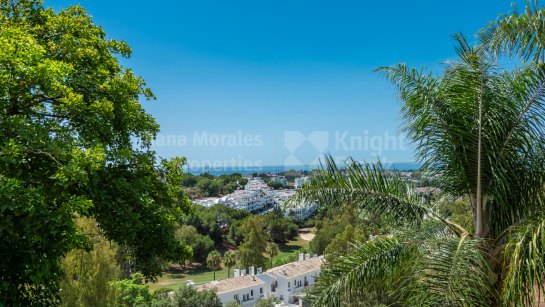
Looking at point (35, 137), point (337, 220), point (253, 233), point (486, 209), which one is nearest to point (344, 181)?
point (486, 209)

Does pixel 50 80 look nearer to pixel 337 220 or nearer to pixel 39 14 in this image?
pixel 39 14

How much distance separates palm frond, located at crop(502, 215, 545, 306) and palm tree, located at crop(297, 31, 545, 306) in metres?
0.04

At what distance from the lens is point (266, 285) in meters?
35.2

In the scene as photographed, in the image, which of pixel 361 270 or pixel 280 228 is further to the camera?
pixel 280 228

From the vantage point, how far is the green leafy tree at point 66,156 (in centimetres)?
441

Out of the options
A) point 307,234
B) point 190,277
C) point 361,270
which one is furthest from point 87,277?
point 307,234

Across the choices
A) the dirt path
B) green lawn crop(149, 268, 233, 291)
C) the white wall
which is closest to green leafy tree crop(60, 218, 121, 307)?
the white wall

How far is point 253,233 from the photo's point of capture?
4291 centimetres

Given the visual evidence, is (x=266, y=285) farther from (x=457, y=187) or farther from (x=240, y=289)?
(x=457, y=187)

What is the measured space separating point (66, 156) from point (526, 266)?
5.28 metres

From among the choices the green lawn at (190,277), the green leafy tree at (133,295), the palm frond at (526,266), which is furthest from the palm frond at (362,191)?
the green lawn at (190,277)

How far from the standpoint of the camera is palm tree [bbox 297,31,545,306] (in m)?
4.51

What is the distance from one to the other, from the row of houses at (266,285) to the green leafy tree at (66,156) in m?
25.6

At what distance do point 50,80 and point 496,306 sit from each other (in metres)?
6.12
